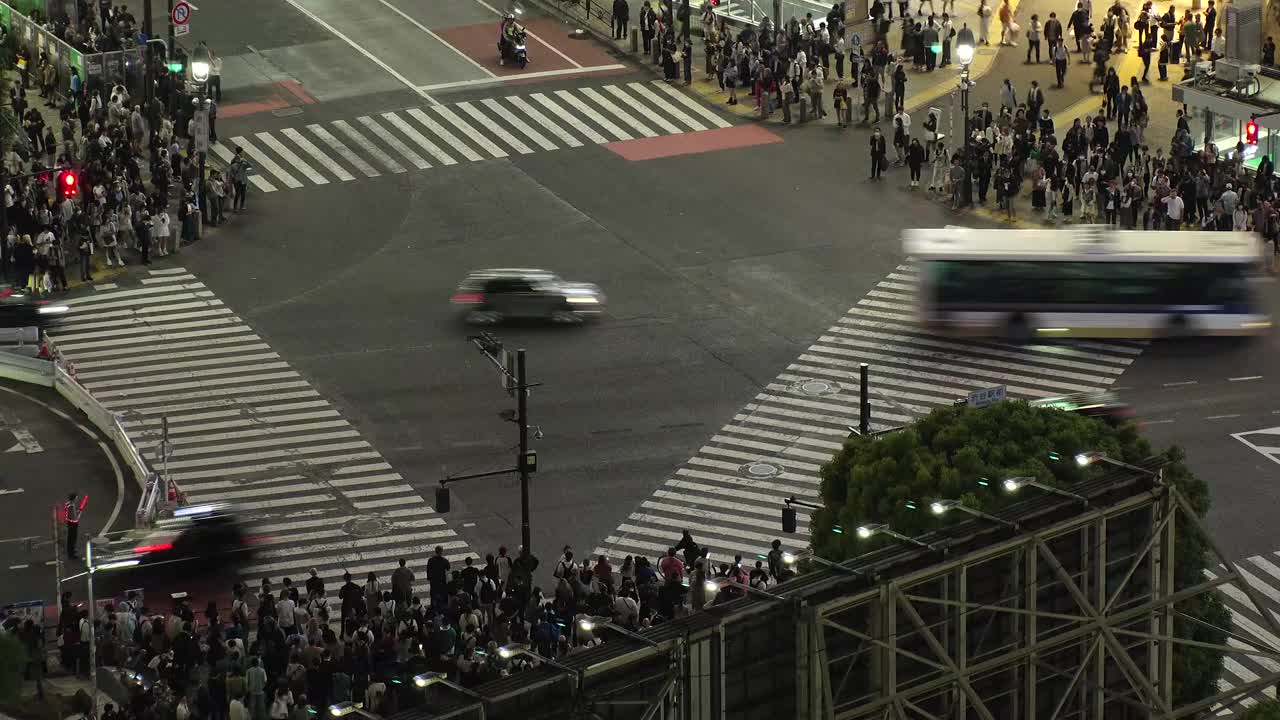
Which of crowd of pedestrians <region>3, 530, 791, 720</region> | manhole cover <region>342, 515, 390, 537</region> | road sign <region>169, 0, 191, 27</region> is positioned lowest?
manhole cover <region>342, 515, 390, 537</region>

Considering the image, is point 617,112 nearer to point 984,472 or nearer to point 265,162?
point 265,162

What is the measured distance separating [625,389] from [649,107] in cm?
2371

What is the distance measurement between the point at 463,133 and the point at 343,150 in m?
4.43

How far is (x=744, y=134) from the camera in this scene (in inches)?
3388

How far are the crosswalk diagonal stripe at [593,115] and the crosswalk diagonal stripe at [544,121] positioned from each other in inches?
54.0

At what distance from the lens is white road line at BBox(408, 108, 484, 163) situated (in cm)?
8485

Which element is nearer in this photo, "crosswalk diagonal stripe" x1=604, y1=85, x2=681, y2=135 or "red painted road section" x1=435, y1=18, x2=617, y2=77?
"crosswalk diagonal stripe" x1=604, y1=85, x2=681, y2=135

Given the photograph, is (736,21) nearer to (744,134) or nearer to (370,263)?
(744,134)

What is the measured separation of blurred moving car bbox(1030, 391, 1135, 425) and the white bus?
4.96 metres

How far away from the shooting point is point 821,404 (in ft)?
217

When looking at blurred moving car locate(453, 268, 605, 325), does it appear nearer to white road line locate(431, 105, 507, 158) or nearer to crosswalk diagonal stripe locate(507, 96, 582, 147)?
white road line locate(431, 105, 507, 158)

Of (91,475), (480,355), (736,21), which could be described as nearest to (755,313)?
(480,355)

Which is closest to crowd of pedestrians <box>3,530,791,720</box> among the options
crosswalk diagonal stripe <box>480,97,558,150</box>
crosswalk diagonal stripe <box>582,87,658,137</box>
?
crosswalk diagonal stripe <box>480,97,558,150</box>

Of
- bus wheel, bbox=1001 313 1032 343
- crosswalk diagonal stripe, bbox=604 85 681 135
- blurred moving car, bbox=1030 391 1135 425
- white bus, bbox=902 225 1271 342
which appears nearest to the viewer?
blurred moving car, bbox=1030 391 1135 425
